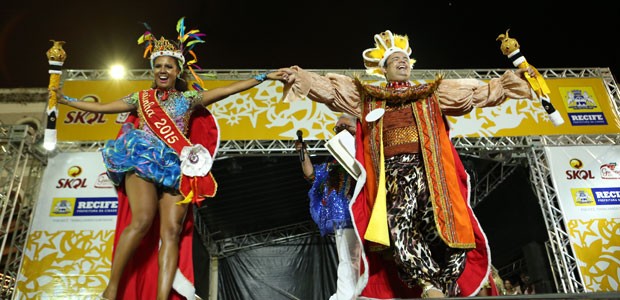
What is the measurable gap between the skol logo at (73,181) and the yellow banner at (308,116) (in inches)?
28.0

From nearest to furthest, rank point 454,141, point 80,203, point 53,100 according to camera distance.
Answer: point 53,100 < point 80,203 < point 454,141

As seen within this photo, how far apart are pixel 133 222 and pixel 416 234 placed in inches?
59.0

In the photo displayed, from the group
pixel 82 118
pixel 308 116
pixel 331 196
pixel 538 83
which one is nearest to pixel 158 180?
pixel 331 196

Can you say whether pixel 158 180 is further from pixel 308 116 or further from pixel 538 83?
pixel 308 116

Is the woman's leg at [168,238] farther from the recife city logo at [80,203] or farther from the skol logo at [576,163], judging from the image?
the skol logo at [576,163]

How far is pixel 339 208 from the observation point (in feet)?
12.9

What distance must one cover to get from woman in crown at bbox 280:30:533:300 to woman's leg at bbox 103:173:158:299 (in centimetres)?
97

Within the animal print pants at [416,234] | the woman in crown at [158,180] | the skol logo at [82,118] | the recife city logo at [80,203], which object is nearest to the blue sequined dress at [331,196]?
the animal print pants at [416,234]

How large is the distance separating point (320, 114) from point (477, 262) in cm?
386

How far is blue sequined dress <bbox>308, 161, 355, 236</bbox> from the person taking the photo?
391cm

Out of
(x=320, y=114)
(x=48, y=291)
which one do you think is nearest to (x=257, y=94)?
(x=320, y=114)

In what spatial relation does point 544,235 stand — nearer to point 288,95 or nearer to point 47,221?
point 288,95

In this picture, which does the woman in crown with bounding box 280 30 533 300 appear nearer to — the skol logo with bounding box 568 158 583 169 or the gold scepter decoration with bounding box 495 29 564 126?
the gold scepter decoration with bounding box 495 29 564 126

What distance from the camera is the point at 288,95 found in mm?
2934
